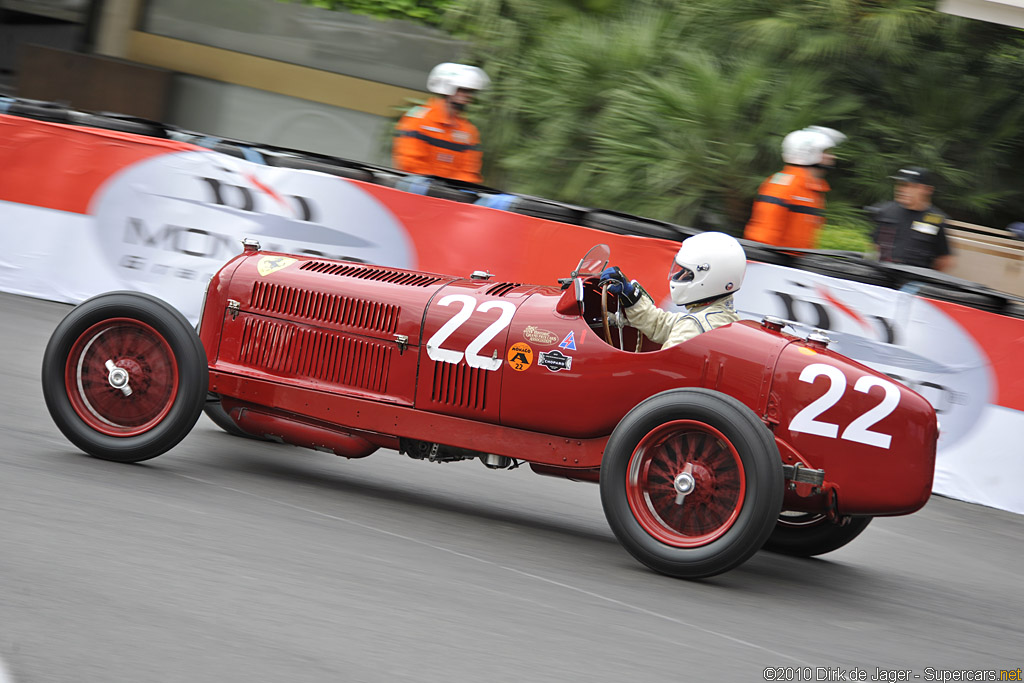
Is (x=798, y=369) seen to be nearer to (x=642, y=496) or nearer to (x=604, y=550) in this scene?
(x=642, y=496)

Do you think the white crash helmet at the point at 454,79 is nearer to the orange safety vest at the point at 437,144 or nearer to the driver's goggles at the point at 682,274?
the orange safety vest at the point at 437,144

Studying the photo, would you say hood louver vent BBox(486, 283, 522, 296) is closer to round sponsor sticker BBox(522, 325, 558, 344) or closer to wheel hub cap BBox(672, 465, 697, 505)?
round sponsor sticker BBox(522, 325, 558, 344)

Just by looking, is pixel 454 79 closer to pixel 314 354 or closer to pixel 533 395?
pixel 314 354

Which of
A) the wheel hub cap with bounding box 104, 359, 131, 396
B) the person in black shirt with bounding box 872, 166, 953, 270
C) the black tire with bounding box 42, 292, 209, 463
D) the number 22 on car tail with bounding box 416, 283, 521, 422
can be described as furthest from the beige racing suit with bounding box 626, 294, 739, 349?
the person in black shirt with bounding box 872, 166, 953, 270

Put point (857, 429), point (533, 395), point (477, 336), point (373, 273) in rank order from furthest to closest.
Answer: point (373, 273), point (477, 336), point (533, 395), point (857, 429)

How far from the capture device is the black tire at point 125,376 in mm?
5324

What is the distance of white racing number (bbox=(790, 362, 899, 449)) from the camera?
16.1 feet

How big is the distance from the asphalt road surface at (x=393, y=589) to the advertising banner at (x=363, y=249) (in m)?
1.48

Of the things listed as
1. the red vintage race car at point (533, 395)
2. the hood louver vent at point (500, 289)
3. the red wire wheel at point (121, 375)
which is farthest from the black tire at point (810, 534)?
the red wire wheel at point (121, 375)

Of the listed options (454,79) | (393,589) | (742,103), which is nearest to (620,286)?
(393,589)

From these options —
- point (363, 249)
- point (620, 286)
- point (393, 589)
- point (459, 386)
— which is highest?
point (620, 286)

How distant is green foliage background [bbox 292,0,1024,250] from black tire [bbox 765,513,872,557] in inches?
255

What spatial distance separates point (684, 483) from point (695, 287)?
1.06 metres

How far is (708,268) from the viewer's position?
5387 millimetres
